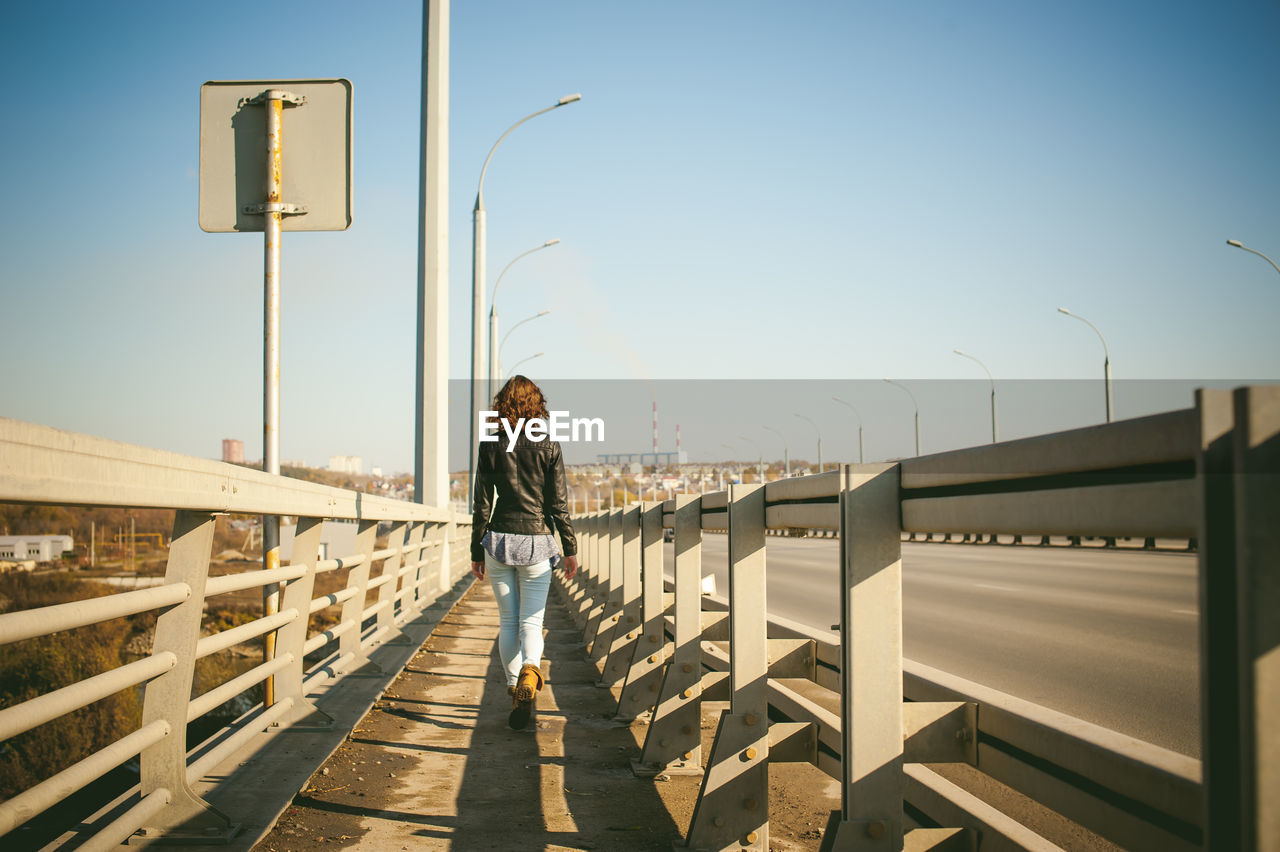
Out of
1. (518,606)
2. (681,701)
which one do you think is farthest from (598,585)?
(681,701)

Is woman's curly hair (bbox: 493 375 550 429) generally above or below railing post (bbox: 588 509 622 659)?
above

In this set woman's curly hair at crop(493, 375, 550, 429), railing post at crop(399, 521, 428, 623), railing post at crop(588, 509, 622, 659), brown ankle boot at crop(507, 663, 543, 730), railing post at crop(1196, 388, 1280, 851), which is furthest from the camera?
railing post at crop(399, 521, 428, 623)

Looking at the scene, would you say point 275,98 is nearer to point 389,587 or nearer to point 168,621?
point 168,621

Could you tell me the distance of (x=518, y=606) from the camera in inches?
245

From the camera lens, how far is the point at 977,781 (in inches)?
202

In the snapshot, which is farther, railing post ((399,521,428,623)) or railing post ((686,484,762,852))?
railing post ((399,521,428,623))

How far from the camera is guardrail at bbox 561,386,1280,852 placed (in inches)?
53.2

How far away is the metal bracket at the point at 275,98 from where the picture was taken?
20.1 feet

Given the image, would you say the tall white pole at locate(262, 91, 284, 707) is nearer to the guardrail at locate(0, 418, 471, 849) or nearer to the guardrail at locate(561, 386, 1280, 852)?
the guardrail at locate(0, 418, 471, 849)

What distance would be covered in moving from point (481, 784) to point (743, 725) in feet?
5.11

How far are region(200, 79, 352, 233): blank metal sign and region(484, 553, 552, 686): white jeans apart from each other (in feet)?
7.26

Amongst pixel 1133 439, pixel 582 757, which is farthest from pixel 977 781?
pixel 1133 439

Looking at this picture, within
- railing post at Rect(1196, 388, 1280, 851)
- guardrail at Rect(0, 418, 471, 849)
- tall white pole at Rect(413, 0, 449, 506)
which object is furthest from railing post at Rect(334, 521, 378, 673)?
tall white pole at Rect(413, 0, 449, 506)

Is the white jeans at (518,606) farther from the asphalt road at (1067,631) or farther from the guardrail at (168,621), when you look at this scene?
the asphalt road at (1067,631)
